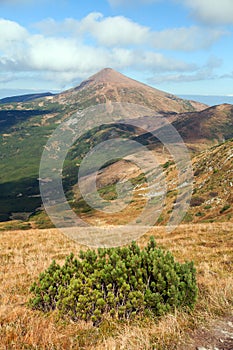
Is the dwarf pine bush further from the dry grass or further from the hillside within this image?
the hillside

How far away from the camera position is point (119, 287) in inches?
316

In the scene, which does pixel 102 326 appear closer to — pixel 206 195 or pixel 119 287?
pixel 119 287

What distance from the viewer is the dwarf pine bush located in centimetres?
750

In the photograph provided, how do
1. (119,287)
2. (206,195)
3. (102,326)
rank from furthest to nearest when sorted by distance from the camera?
(206,195)
(119,287)
(102,326)

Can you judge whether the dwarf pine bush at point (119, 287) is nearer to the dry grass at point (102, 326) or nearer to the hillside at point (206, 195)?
the dry grass at point (102, 326)

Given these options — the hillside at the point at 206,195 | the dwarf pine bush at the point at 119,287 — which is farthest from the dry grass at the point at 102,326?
the hillside at the point at 206,195

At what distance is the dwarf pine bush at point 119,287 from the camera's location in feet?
24.6

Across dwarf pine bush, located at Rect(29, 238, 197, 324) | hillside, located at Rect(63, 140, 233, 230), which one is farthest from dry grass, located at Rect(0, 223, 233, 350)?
hillside, located at Rect(63, 140, 233, 230)

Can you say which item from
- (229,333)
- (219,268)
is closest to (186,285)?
(229,333)

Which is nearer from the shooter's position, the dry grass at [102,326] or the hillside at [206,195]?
the dry grass at [102,326]

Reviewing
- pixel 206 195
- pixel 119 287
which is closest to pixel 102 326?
pixel 119 287

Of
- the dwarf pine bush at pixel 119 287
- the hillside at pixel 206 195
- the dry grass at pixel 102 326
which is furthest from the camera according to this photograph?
the hillside at pixel 206 195

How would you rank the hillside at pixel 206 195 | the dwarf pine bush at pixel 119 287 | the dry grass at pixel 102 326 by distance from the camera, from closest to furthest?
the dry grass at pixel 102 326 < the dwarf pine bush at pixel 119 287 < the hillside at pixel 206 195

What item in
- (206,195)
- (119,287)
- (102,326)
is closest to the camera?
(102,326)
